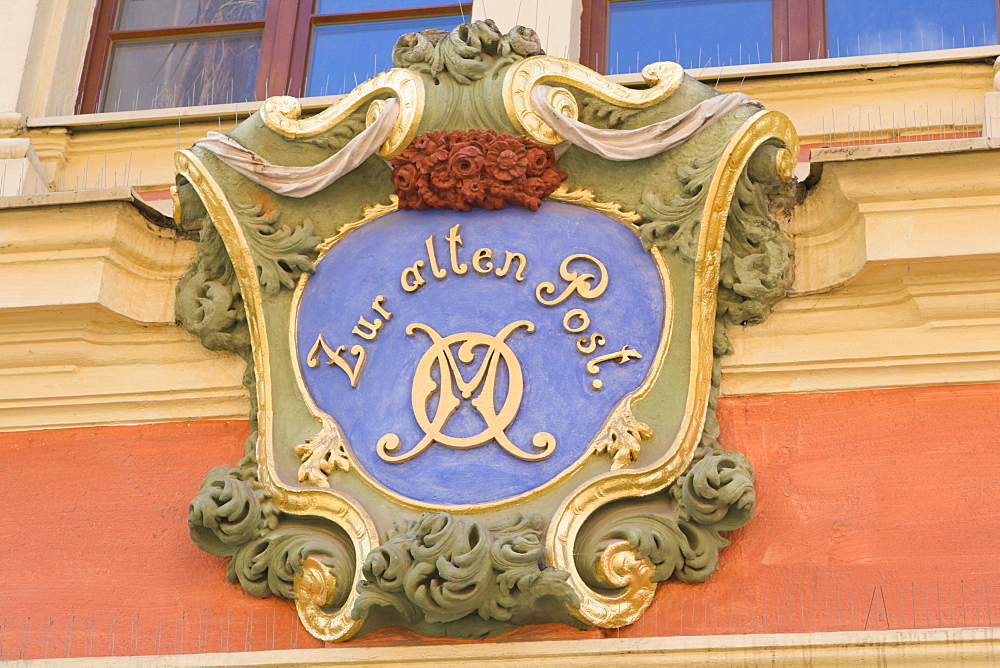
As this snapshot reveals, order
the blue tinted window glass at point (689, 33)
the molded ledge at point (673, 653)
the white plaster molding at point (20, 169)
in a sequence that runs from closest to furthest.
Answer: the molded ledge at point (673, 653) → the white plaster molding at point (20, 169) → the blue tinted window glass at point (689, 33)

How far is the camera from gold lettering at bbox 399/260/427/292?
4.93 metres

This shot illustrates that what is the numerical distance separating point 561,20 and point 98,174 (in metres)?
1.48

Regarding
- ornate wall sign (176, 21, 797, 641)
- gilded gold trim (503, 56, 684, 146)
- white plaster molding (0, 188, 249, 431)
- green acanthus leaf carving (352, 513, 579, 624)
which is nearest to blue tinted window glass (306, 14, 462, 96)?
ornate wall sign (176, 21, 797, 641)

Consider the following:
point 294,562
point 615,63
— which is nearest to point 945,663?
point 294,562

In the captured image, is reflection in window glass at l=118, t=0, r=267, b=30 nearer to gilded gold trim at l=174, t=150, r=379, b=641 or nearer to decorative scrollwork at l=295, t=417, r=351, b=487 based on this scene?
gilded gold trim at l=174, t=150, r=379, b=641

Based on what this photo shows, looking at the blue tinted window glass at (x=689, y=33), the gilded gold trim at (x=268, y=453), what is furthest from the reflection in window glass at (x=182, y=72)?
the blue tinted window glass at (x=689, y=33)

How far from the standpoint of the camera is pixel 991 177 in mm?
4781

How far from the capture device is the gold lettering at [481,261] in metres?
4.91

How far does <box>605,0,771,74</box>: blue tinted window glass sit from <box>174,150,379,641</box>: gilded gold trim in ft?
4.73

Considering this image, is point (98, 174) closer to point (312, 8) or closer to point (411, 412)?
point (312, 8)

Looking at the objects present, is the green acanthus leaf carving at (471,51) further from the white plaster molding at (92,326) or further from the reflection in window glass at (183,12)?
the reflection in window glass at (183,12)

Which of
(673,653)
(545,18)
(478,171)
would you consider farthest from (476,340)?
A: (545,18)

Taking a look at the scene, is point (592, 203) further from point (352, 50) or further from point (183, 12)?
point (183, 12)

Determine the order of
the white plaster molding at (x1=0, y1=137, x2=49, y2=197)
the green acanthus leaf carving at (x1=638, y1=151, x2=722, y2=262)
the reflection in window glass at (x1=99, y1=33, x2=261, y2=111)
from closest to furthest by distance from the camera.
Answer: the green acanthus leaf carving at (x1=638, y1=151, x2=722, y2=262) → the white plaster molding at (x1=0, y1=137, x2=49, y2=197) → the reflection in window glass at (x1=99, y1=33, x2=261, y2=111)
